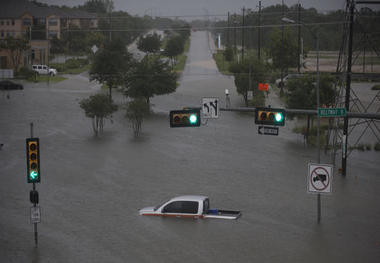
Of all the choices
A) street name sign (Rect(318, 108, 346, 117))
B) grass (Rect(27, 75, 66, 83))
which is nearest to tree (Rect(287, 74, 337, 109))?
street name sign (Rect(318, 108, 346, 117))

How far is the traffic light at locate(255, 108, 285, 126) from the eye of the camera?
61.2ft

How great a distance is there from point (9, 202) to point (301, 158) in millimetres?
16175

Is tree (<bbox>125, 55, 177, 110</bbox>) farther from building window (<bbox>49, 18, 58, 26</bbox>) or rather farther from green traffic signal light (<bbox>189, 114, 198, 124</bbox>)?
building window (<bbox>49, 18, 58, 26</bbox>)

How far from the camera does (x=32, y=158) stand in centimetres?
1791

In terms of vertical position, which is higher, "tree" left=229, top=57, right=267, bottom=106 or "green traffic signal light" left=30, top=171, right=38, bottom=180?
"tree" left=229, top=57, right=267, bottom=106

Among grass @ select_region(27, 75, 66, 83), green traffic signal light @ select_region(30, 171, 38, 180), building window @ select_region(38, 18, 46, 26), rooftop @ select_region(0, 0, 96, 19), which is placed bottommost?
green traffic signal light @ select_region(30, 171, 38, 180)

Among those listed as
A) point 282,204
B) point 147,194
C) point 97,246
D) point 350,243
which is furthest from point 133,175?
point 350,243

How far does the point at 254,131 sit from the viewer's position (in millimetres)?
41062

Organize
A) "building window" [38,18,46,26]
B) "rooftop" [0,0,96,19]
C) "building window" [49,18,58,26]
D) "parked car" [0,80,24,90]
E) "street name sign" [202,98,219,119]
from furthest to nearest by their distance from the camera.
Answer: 1. "building window" [49,18,58,26]
2. "building window" [38,18,46,26]
3. "rooftop" [0,0,96,19]
4. "parked car" [0,80,24,90]
5. "street name sign" [202,98,219,119]

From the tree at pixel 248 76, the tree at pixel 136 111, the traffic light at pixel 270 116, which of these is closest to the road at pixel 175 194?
the tree at pixel 136 111

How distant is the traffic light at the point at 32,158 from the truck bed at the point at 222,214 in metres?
6.21

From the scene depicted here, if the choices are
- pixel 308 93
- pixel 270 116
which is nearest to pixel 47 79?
pixel 308 93

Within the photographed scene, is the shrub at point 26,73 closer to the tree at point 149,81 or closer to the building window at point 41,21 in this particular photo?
the building window at point 41,21

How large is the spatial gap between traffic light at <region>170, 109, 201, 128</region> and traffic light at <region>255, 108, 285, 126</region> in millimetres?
2010
